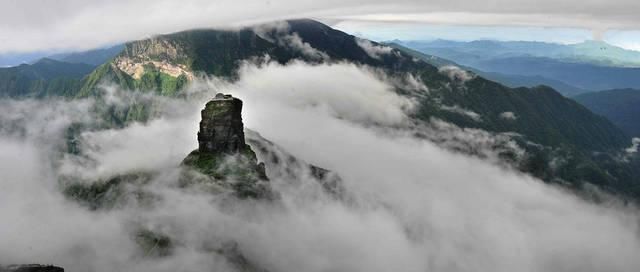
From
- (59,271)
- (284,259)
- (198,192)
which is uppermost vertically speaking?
(59,271)

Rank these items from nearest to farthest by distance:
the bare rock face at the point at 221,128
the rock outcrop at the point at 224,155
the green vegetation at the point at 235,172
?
the green vegetation at the point at 235,172
the rock outcrop at the point at 224,155
the bare rock face at the point at 221,128

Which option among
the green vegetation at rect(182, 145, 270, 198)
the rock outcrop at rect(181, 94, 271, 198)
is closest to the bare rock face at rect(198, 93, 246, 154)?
the rock outcrop at rect(181, 94, 271, 198)

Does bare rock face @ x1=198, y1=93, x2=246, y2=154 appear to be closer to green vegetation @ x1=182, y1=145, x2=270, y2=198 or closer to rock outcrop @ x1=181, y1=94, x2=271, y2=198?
rock outcrop @ x1=181, y1=94, x2=271, y2=198

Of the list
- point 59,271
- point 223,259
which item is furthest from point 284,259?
point 59,271

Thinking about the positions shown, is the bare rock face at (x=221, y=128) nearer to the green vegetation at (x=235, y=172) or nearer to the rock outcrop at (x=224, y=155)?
the rock outcrop at (x=224, y=155)

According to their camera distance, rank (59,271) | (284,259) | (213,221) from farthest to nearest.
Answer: (284,259)
(213,221)
(59,271)

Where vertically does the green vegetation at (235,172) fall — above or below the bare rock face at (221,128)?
below

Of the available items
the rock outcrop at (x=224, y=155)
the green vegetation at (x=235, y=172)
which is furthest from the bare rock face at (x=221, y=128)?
the green vegetation at (x=235, y=172)

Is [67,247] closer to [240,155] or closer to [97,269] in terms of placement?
[97,269]
